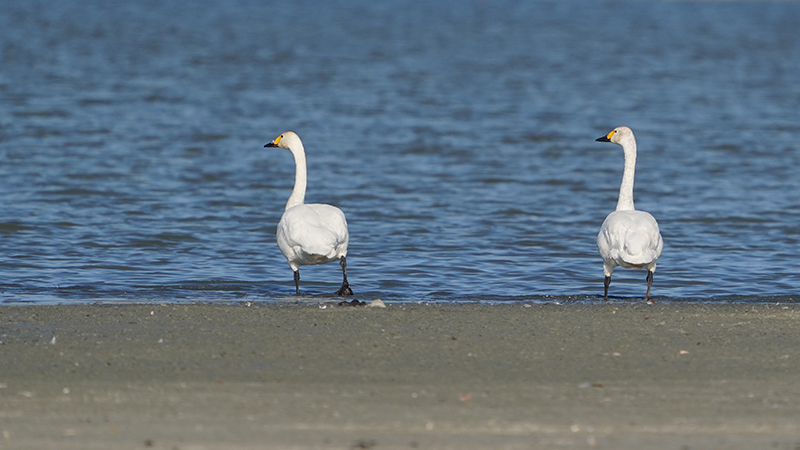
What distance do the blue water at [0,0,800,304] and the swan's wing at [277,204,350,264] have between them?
465mm

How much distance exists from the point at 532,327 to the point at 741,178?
39.0ft

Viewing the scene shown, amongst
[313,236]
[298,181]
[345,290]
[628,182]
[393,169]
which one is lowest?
[345,290]

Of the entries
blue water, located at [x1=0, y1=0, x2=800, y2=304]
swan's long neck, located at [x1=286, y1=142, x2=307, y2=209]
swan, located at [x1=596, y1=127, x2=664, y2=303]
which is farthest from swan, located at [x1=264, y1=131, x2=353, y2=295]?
swan, located at [x1=596, y1=127, x2=664, y2=303]

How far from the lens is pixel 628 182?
450 inches

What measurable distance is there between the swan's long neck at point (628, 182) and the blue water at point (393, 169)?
84cm

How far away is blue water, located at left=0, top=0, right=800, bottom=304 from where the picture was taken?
11.8 m

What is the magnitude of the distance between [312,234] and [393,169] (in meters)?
9.57

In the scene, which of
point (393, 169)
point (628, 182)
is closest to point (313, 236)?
point (628, 182)

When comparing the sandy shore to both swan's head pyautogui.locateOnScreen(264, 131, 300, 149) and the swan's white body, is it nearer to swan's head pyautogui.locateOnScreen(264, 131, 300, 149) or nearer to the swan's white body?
the swan's white body

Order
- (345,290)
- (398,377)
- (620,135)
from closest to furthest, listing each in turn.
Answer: (398,377) → (345,290) → (620,135)

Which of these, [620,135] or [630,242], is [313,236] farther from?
[620,135]

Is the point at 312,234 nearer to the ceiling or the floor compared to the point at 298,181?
nearer to the floor

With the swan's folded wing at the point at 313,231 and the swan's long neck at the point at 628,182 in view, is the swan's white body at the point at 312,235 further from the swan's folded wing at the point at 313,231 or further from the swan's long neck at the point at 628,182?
the swan's long neck at the point at 628,182

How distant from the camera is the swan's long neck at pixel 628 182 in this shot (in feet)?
36.4
